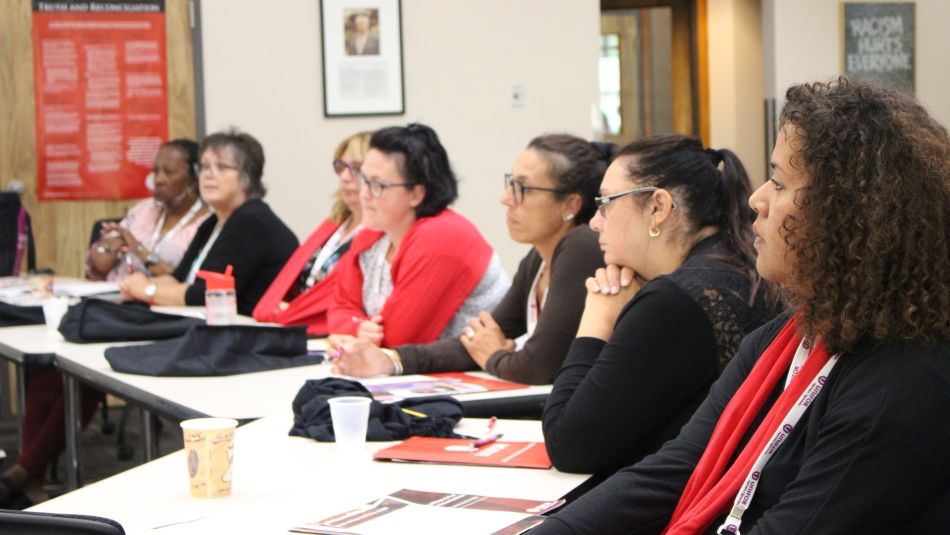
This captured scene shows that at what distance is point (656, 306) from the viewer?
6.98ft

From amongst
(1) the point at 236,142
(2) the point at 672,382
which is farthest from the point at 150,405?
(1) the point at 236,142

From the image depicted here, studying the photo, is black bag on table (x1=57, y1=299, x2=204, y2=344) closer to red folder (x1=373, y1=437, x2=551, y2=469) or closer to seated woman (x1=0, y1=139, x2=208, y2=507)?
seated woman (x1=0, y1=139, x2=208, y2=507)

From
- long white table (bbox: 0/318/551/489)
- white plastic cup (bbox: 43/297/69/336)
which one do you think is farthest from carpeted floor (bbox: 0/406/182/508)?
long white table (bbox: 0/318/551/489)

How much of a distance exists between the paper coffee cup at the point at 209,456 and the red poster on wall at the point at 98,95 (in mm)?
4769

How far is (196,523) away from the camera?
1845mm

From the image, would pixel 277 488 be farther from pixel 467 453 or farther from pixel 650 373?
pixel 650 373

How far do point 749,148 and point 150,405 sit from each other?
245 inches

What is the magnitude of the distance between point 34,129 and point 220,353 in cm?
365

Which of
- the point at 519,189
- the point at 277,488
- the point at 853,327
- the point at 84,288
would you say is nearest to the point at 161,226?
the point at 84,288

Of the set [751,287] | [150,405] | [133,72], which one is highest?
[133,72]

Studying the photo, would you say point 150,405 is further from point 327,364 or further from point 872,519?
point 872,519

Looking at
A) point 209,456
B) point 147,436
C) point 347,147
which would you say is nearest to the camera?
point 209,456

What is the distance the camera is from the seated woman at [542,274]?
2.92 metres

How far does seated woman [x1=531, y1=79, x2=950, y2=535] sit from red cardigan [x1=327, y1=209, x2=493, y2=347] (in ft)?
6.45
